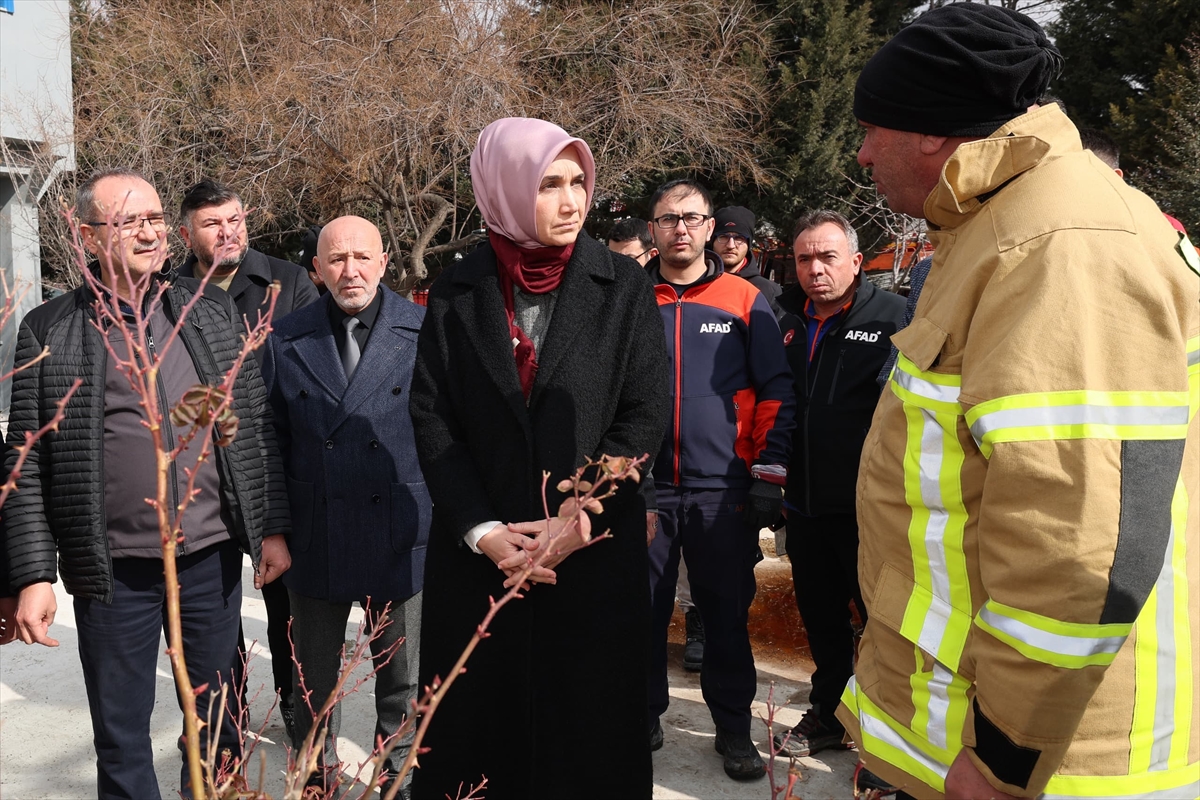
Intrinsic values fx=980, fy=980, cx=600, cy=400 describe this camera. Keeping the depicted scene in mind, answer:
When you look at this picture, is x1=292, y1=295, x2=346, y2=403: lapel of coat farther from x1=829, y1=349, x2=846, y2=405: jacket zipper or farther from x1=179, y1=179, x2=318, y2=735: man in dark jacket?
x1=829, y1=349, x2=846, y2=405: jacket zipper

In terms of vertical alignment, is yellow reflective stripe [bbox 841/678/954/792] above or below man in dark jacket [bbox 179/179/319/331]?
below

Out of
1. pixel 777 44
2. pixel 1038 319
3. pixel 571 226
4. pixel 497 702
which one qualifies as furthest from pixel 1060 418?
pixel 777 44

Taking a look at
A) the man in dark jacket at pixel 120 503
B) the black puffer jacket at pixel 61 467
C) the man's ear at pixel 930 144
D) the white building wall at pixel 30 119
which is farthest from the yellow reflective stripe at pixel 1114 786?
the white building wall at pixel 30 119

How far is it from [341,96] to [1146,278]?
38.8 ft

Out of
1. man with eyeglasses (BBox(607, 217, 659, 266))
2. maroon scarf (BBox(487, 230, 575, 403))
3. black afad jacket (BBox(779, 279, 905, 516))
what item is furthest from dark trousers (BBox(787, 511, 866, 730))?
man with eyeglasses (BBox(607, 217, 659, 266))

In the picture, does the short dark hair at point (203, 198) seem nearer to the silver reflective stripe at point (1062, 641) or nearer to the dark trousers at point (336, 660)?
the dark trousers at point (336, 660)

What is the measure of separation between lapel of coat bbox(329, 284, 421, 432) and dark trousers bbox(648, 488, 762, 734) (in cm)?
116

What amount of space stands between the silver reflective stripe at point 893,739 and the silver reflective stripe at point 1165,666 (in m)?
0.31

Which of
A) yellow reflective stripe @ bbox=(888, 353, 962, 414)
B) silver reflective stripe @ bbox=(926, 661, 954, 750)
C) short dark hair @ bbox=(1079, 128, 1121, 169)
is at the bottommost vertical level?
silver reflective stripe @ bbox=(926, 661, 954, 750)

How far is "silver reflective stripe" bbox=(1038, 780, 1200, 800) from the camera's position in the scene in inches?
57.4

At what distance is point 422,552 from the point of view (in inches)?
134

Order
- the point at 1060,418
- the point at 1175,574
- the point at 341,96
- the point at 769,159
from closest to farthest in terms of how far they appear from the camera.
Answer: the point at 1060,418
the point at 1175,574
the point at 341,96
the point at 769,159

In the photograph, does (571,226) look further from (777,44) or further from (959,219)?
(777,44)

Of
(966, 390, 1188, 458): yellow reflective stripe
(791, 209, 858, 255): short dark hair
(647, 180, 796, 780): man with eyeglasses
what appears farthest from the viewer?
(791, 209, 858, 255): short dark hair
